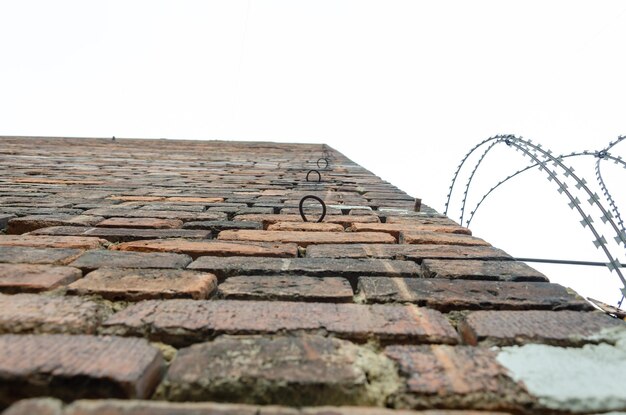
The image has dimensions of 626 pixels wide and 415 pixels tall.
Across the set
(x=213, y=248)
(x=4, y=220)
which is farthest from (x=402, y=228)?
(x=4, y=220)

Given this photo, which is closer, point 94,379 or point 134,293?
point 94,379

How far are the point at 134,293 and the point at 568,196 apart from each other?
6.06 feet

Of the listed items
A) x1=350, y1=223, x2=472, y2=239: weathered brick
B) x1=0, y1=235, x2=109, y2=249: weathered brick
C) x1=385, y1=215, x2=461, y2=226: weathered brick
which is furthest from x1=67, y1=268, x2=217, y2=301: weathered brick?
x1=385, y1=215, x2=461, y2=226: weathered brick

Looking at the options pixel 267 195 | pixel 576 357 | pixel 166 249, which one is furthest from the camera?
pixel 267 195

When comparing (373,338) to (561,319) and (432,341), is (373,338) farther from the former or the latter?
(561,319)

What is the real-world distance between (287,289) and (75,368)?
1.39ft

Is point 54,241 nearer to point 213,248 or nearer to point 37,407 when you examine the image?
point 213,248

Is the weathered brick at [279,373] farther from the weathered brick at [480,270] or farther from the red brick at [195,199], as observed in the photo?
the red brick at [195,199]

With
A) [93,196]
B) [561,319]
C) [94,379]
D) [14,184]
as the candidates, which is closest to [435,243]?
[561,319]

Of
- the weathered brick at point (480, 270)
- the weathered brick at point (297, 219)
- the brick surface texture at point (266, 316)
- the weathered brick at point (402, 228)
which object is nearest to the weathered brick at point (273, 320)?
the brick surface texture at point (266, 316)

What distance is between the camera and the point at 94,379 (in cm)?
58

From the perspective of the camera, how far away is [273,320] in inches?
30.3

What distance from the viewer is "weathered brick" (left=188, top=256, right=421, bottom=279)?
40.2 inches

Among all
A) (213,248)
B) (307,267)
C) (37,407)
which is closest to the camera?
(37,407)
